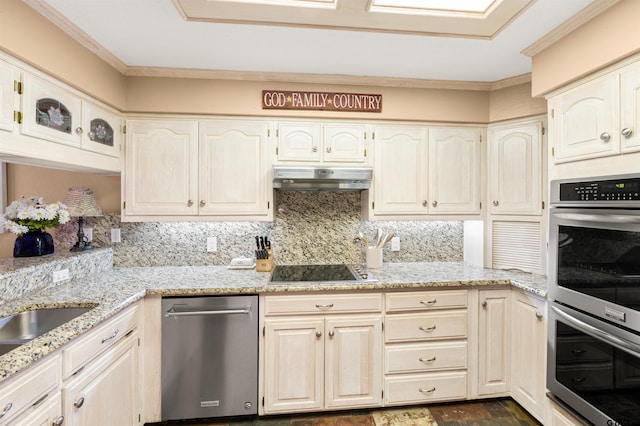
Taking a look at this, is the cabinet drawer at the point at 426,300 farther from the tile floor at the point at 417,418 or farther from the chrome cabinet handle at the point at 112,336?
the chrome cabinet handle at the point at 112,336

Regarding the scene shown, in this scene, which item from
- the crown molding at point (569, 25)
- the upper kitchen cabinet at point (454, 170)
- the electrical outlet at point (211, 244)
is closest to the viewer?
the crown molding at point (569, 25)

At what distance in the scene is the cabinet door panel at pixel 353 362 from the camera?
205 centimetres

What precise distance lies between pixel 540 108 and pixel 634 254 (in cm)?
134

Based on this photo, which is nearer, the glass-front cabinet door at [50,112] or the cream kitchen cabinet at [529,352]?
the glass-front cabinet door at [50,112]

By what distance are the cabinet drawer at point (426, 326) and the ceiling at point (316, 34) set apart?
5.89 ft

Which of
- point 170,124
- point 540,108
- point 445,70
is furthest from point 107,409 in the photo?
point 540,108

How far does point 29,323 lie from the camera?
1.55 m

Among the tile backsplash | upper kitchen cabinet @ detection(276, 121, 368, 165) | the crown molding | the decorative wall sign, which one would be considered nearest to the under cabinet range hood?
upper kitchen cabinet @ detection(276, 121, 368, 165)

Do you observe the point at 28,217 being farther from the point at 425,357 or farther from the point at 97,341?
the point at 425,357

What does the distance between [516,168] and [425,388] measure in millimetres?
1793

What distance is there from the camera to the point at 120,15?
164cm

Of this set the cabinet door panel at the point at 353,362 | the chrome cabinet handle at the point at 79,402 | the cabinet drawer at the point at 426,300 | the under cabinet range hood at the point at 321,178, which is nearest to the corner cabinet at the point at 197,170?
the under cabinet range hood at the point at 321,178

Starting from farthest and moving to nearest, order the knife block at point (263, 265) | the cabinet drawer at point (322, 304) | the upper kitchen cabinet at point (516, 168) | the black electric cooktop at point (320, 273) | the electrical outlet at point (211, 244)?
the electrical outlet at point (211, 244), the knife block at point (263, 265), the upper kitchen cabinet at point (516, 168), the black electric cooktop at point (320, 273), the cabinet drawer at point (322, 304)

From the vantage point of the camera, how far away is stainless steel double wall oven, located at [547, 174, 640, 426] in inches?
52.3
